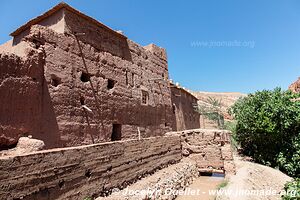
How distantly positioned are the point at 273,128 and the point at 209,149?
4102mm

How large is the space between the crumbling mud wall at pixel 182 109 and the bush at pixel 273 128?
4792 millimetres

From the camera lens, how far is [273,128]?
12.9m

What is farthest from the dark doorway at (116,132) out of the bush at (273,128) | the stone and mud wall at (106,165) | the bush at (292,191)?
the bush at (273,128)

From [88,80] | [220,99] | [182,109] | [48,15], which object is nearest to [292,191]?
[88,80]

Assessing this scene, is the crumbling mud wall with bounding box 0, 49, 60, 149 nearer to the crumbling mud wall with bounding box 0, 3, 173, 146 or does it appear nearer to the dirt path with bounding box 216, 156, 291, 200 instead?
the crumbling mud wall with bounding box 0, 3, 173, 146

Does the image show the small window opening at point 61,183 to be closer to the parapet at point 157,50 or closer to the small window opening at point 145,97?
the small window opening at point 145,97

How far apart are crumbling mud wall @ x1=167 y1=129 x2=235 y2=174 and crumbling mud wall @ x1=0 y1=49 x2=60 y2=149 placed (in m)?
7.00

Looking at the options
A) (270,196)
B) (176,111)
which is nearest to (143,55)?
(176,111)

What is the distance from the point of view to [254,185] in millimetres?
9875

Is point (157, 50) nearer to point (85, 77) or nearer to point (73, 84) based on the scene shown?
point (85, 77)

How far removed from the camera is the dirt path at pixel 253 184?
8.18m

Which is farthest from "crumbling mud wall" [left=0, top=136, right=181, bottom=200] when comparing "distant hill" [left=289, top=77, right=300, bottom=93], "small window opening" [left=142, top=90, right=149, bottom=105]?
"distant hill" [left=289, top=77, right=300, bottom=93]

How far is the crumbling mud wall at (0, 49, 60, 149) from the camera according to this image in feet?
21.2

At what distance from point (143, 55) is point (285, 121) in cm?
894
